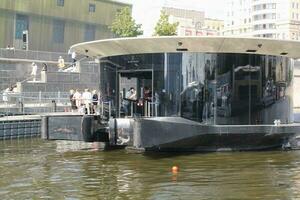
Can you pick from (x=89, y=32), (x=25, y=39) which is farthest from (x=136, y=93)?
(x=89, y=32)

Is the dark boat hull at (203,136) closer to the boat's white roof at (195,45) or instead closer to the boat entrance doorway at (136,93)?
the boat entrance doorway at (136,93)

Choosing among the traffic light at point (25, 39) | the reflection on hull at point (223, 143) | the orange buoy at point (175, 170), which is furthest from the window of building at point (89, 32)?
the orange buoy at point (175, 170)

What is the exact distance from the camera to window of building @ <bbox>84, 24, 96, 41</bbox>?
62.9 m

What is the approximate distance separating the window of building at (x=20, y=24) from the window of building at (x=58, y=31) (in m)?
3.74

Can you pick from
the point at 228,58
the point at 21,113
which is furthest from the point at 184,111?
the point at 21,113

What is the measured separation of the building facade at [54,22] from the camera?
5384cm

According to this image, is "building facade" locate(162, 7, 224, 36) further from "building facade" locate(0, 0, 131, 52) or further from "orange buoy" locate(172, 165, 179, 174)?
"orange buoy" locate(172, 165, 179, 174)

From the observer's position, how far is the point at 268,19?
5645 inches

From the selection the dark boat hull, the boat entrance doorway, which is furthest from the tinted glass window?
the dark boat hull

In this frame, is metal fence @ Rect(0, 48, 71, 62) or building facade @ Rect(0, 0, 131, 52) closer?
metal fence @ Rect(0, 48, 71, 62)

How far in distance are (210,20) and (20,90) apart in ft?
491

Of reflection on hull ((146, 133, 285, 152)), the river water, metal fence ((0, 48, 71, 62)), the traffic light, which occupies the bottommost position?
the river water

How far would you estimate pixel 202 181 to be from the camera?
41.0ft

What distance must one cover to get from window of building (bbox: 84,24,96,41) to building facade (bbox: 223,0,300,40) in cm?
7938
